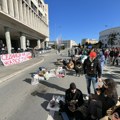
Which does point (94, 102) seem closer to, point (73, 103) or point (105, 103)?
point (105, 103)

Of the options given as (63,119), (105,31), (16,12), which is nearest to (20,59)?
(16,12)

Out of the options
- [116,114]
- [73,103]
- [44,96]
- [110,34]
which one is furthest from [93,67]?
[110,34]

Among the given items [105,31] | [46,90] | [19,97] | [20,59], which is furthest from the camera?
[105,31]

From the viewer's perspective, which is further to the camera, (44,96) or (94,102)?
(44,96)

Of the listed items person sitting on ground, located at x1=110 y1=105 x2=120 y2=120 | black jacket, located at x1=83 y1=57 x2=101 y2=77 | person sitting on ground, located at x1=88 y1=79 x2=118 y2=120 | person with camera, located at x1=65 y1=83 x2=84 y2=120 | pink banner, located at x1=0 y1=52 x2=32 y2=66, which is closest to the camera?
person sitting on ground, located at x1=110 y1=105 x2=120 y2=120

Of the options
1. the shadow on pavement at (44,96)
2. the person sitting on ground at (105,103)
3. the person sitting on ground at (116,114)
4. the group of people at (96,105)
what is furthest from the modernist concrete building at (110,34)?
the person sitting on ground at (116,114)

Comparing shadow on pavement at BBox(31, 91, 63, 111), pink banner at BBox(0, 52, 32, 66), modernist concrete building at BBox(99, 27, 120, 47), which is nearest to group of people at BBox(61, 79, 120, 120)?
shadow on pavement at BBox(31, 91, 63, 111)

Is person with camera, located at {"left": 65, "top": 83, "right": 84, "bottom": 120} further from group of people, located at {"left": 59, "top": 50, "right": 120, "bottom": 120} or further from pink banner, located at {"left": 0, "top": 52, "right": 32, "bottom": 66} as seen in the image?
pink banner, located at {"left": 0, "top": 52, "right": 32, "bottom": 66}

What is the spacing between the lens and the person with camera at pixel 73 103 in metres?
4.17

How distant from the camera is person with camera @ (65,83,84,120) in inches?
164

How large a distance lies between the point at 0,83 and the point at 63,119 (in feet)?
19.3

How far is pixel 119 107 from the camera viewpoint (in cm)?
346

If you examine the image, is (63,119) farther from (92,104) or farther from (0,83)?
(0,83)

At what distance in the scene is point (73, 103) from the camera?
4.50 meters
